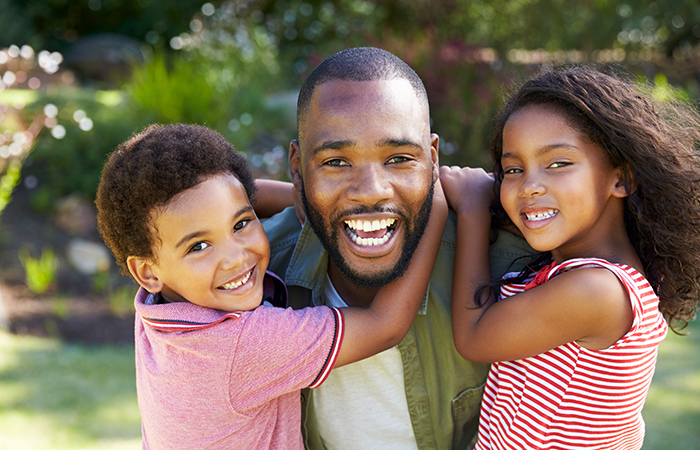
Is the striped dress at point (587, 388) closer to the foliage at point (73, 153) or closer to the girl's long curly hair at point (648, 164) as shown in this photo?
the girl's long curly hair at point (648, 164)

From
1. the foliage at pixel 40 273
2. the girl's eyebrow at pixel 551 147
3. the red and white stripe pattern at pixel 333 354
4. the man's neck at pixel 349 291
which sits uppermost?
the foliage at pixel 40 273

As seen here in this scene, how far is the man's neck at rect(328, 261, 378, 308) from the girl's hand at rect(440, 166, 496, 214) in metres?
0.50

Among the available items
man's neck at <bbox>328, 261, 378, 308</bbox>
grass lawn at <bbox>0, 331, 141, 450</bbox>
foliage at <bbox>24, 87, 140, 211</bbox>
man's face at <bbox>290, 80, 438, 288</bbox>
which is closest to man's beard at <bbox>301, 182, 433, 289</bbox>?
man's face at <bbox>290, 80, 438, 288</bbox>

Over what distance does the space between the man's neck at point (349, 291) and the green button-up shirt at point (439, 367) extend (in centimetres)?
8

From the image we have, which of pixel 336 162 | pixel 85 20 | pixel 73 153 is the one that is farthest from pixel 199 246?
pixel 85 20

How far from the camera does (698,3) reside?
11117 mm

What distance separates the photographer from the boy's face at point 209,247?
1.95 metres

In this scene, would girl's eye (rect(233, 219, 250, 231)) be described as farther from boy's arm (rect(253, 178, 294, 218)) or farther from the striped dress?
the striped dress

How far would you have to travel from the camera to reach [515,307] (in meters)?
1.93

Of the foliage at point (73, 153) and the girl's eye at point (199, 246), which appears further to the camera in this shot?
the foliage at point (73, 153)

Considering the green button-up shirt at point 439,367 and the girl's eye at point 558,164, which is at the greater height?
the girl's eye at point 558,164

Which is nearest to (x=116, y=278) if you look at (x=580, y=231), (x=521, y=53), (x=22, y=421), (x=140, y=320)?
(x=22, y=421)

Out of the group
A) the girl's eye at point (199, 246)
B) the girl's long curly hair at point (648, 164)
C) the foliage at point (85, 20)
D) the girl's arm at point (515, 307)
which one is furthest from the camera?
the foliage at point (85, 20)

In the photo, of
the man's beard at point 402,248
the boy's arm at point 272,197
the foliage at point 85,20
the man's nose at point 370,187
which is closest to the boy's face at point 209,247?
the man's beard at point 402,248
